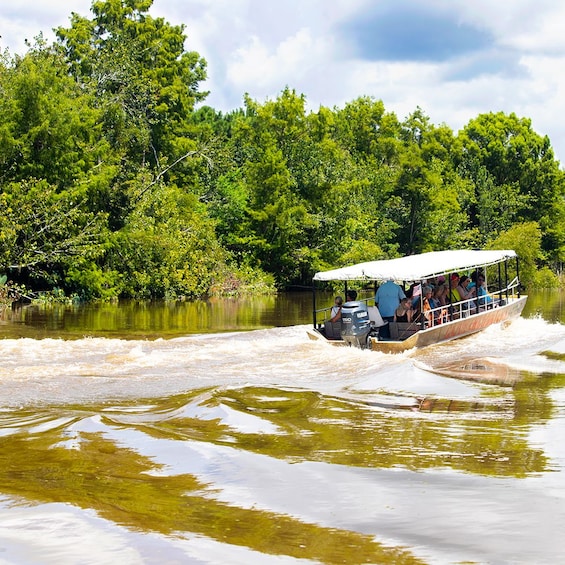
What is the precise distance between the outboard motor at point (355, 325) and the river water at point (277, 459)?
3.60ft

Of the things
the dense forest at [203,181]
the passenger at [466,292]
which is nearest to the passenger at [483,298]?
the passenger at [466,292]

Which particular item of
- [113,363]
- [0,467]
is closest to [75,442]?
[0,467]

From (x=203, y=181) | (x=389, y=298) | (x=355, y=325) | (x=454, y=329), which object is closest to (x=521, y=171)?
(x=203, y=181)

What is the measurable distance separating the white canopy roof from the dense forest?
1673 centimetres

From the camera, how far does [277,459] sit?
9.15m

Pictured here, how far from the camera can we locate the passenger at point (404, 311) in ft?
69.2

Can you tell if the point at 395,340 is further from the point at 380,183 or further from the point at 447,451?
the point at 380,183

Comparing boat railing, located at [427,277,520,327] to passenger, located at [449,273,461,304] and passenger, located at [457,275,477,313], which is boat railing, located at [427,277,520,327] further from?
passenger, located at [449,273,461,304]

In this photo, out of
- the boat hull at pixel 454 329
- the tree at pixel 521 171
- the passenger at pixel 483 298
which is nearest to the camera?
the boat hull at pixel 454 329

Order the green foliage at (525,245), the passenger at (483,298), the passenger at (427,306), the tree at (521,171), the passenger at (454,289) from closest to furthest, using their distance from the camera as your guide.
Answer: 1. the passenger at (427,306)
2. the passenger at (454,289)
3. the passenger at (483,298)
4. the green foliage at (525,245)
5. the tree at (521,171)

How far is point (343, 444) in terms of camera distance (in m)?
9.88

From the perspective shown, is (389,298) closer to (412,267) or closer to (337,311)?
(412,267)

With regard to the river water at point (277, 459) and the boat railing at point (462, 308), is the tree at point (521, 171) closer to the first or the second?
the boat railing at point (462, 308)

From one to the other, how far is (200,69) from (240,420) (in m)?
51.9
